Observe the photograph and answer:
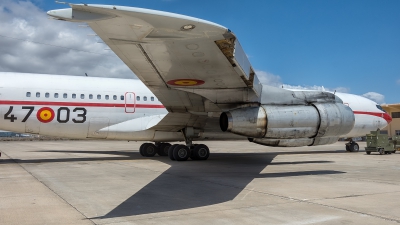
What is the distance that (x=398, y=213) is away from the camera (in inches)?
200

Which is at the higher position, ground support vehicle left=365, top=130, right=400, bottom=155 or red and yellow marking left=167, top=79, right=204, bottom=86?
red and yellow marking left=167, top=79, right=204, bottom=86

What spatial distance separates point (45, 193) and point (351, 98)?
16.7 metres

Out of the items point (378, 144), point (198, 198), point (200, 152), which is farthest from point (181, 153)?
point (378, 144)

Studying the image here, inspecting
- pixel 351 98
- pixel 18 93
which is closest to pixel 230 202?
pixel 18 93

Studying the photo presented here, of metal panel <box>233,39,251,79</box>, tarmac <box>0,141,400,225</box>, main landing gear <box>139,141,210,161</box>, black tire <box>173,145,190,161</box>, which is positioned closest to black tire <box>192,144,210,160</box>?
main landing gear <box>139,141,210,161</box>

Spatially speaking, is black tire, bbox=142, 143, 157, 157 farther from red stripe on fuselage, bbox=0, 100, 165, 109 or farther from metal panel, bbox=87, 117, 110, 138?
metal panel, bbox=87, 117, 110, 138

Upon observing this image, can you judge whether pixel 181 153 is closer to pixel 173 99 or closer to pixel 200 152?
Answer: pixel 200 152

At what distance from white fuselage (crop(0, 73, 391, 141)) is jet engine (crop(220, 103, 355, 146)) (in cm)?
553

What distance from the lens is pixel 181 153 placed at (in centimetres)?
1327

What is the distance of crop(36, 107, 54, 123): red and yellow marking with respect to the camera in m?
12.8

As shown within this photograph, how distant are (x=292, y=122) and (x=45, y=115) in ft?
30.7

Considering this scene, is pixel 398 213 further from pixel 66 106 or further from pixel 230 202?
pixel 66 106

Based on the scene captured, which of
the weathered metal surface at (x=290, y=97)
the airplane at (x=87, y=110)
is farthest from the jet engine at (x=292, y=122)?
the airplane at (x=87, y=110)

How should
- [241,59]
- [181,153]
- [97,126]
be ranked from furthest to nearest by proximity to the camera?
[97,126] < [181,153] < [241,59]
